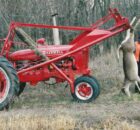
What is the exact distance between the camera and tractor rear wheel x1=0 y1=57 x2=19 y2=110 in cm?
930

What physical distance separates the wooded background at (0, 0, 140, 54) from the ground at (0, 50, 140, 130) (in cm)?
385

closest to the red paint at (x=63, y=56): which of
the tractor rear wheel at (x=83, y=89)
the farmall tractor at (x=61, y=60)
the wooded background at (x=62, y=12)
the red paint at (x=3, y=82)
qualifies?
the farmall tractor at (x=61, y=60)

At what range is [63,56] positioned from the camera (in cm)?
984

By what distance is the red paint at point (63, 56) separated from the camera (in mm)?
9859

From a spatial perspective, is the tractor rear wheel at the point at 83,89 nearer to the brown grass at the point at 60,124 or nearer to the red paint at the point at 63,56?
the red paint at the point at 63,56

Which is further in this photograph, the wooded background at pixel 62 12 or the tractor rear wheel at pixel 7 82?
the wooded background at pixel 62 12

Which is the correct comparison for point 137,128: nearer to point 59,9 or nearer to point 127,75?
point 127,75

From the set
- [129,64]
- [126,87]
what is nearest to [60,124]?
[126,87]

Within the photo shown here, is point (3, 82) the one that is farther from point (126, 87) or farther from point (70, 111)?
point (126, 87)

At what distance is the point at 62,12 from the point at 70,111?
8262 mm

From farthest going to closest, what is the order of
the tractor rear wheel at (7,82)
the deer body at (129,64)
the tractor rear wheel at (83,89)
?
the deer body at (129,64) < the tractor rear wheel at (83,89) < the tractor rear wheel at (7,82)

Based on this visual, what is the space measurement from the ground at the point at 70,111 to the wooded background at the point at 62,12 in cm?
385

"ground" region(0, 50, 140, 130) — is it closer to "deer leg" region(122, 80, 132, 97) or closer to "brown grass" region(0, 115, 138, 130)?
"brown grass" region(0, 115, 138, 130)

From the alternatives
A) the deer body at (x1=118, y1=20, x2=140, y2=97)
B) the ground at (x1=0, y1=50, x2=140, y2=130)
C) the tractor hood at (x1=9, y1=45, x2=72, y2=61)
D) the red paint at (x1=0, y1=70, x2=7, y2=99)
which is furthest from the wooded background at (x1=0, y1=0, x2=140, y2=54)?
the red paint at (x1=0, y1=70, x2=7, y2=99)
